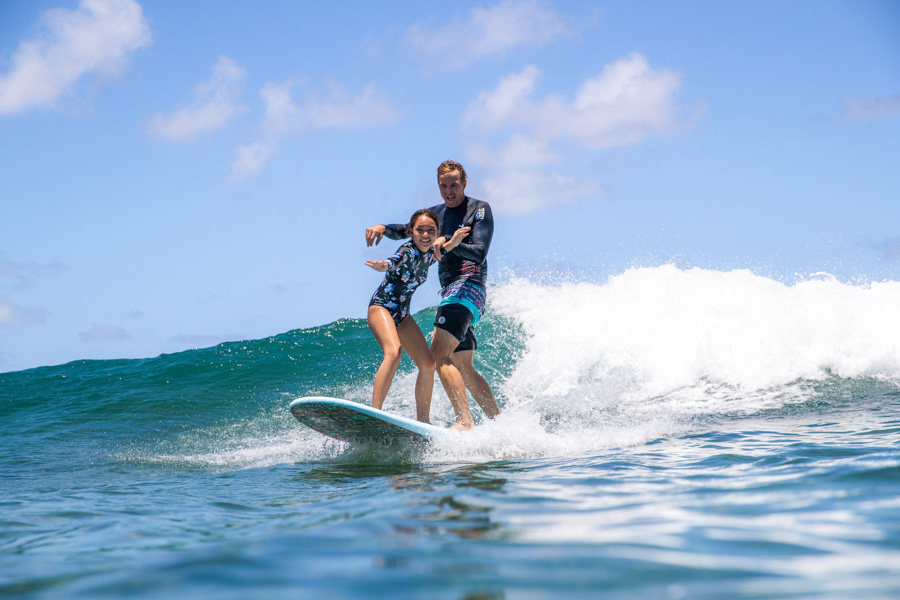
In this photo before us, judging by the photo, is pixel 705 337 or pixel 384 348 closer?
pixel 384 348

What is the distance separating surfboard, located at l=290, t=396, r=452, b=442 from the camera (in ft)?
16.7

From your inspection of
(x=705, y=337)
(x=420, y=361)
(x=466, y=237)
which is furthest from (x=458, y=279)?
(x=705, y=337)

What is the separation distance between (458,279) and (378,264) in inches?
29.4

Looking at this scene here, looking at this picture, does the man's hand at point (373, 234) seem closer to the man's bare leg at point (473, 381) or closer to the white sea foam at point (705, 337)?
the man's bare leg at point (473, 381)

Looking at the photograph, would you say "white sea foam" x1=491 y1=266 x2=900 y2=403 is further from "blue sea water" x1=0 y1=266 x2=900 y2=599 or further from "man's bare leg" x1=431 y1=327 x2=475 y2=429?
"man's bare leg" x1=431 y1=327 x2=475 y2=429

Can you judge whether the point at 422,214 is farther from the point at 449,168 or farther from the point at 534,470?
the point at 534,470

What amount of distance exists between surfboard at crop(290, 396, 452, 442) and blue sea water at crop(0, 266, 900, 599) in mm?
154

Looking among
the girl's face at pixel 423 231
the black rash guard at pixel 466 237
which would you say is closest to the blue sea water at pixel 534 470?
the black rash guard at pixel 466 237

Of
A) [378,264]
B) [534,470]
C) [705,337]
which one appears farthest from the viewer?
[705,337]

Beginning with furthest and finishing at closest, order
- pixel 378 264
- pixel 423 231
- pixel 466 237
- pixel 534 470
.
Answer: pixel 466 237 < pixel 423 231 < pixel 378 264 < pixel 534 470

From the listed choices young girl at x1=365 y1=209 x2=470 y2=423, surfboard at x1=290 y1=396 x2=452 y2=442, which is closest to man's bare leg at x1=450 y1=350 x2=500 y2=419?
young girl at x1=365 y1=209 x2=470 y2=423

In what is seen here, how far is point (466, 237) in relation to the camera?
5.89 meters

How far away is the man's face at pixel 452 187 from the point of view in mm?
5914

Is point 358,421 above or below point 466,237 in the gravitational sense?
below
